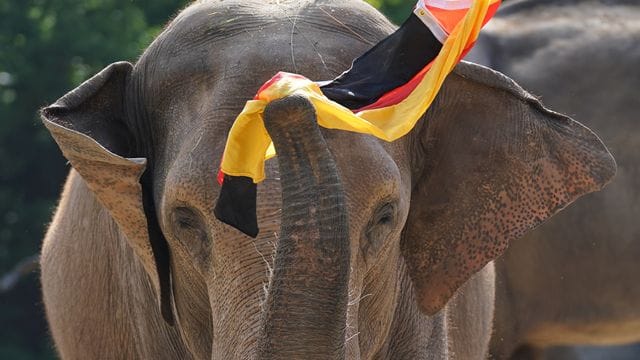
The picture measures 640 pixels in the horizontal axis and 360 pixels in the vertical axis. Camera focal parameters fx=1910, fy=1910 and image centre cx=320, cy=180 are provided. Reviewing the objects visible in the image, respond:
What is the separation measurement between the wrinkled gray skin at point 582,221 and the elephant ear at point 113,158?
11.7 feet

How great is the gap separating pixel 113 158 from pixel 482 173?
1.07 metres

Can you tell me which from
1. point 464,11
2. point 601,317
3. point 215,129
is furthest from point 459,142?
point 601,317

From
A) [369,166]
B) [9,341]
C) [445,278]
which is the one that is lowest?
[9,341]

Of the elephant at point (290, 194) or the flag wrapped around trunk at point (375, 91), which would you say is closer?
the elephant at point (290, 194)

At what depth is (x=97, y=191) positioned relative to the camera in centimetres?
464

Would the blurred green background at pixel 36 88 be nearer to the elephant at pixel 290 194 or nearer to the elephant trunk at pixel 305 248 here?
the elephant at pixel 290 194

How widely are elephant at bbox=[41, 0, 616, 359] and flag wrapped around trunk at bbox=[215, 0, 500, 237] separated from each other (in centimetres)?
8

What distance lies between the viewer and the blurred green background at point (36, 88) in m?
15.1

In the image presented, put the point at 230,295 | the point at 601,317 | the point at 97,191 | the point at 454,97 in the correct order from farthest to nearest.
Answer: the point at 601,317
the point at 454,97
the point at 97,191
the point at 230,295

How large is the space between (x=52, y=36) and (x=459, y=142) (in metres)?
10.6

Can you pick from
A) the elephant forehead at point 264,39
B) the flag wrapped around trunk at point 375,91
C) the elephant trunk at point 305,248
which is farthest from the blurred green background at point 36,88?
the elephant trunk at point 305,248

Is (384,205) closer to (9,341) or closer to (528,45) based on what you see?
(528,45)

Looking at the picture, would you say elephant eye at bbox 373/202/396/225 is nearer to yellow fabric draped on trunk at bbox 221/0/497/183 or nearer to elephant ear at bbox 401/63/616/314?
yellow fabric draped on trunk at bbox 221/0/497/183

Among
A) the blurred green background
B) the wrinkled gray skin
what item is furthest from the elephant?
the blurred green background
